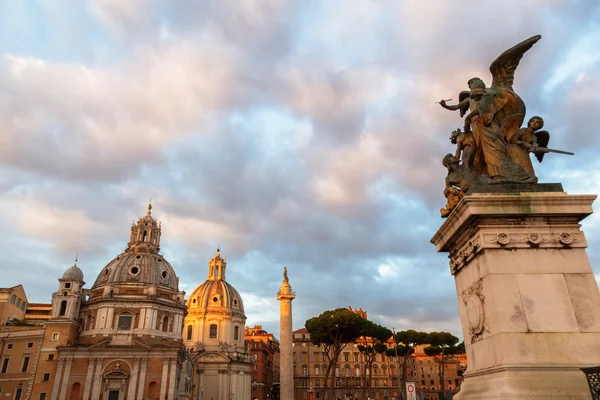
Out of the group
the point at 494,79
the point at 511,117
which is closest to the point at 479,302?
the point at 511,117

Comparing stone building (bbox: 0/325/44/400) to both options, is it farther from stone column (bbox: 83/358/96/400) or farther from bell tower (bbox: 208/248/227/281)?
bell tower (bbox: 208/248/227/281)

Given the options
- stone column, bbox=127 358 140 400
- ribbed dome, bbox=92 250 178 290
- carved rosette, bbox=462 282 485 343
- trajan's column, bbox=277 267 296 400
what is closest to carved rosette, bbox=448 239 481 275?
carved rosette, bbox=462 282 485 343

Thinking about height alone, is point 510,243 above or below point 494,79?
below

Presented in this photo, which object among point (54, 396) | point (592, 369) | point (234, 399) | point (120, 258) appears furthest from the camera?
point (234, 399)

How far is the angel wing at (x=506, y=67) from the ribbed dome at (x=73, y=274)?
74880mm

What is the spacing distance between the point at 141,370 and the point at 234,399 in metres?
29.8

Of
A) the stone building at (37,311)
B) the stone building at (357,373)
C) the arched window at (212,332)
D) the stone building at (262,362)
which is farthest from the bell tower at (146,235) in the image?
the stone building at (357,373)

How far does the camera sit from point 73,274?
70.8 meters

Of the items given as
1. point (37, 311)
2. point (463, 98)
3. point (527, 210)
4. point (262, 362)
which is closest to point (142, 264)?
point (37, 311)

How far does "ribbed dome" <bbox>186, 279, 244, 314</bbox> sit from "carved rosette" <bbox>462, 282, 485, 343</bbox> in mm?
92272

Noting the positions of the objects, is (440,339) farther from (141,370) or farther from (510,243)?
(510,243)

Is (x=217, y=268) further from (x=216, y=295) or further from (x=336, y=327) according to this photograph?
(x=336, y=327)

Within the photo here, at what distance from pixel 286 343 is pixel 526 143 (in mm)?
63469

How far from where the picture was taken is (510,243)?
632cm
